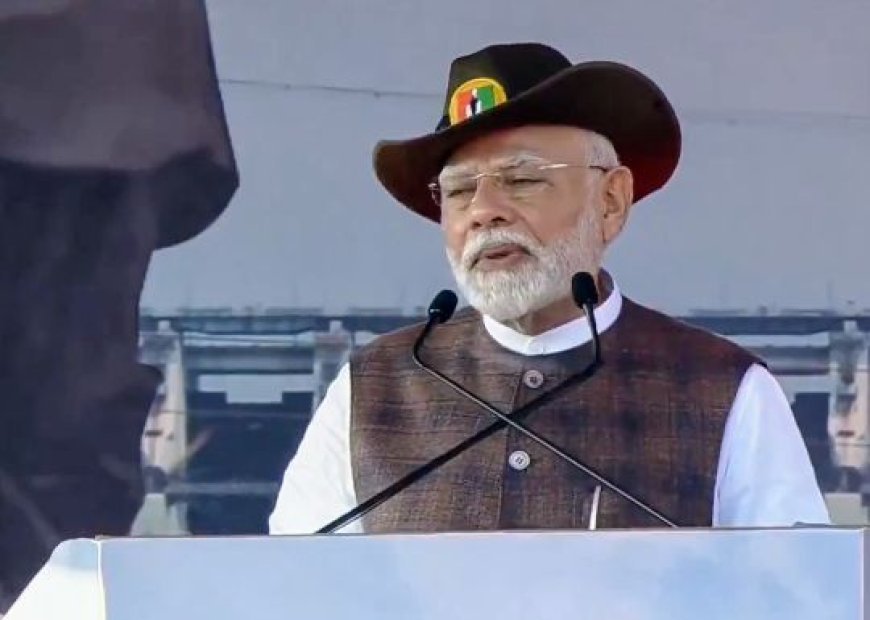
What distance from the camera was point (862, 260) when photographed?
2342 millimetres

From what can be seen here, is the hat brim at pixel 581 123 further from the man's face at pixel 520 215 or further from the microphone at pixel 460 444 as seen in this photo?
the microphone at pixel 460 444

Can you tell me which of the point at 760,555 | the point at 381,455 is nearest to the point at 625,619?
the point at 760,555

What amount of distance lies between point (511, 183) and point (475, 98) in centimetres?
11

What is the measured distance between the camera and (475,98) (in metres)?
1.76

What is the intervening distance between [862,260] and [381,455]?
96 centimetres

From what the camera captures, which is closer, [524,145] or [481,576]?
[481,576]

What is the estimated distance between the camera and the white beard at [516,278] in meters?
1.70

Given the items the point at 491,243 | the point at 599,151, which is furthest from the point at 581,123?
the point at 491,243

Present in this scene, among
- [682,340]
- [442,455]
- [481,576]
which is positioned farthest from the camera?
[682,340]

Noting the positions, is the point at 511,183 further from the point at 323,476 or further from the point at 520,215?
the point at 323,476

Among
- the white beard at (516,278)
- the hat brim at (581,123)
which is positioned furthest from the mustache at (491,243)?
the hat brim at (581,123)

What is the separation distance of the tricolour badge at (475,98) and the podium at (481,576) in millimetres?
856

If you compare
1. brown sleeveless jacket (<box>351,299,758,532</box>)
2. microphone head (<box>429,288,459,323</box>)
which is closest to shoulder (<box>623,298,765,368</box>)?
brown sleeveless jacket (<box>351,299,758,532</box>)

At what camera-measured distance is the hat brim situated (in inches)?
67.6
